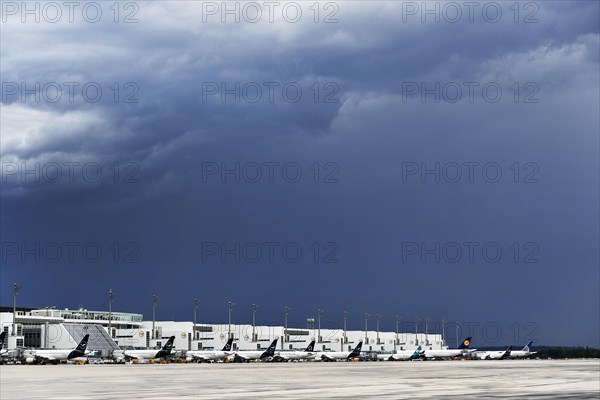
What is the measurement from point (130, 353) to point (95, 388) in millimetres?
104812

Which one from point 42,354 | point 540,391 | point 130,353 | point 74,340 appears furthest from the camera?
point 74,340

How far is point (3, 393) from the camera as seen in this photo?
5847cm

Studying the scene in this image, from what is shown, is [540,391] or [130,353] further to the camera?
[130,353]

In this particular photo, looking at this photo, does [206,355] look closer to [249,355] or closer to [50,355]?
[249,355]

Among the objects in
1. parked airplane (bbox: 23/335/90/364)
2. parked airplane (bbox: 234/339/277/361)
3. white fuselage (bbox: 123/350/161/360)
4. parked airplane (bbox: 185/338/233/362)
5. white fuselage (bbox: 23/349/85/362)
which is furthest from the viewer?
parked airplane (bbox: 234/339/277/361)

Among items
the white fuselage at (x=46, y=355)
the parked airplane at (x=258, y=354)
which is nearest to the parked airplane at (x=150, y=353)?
the white fuselage at (x=46, y=355)

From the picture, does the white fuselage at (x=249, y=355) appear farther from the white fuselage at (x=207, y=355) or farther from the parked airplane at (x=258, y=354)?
the white fuselage at (x=207, y=355)

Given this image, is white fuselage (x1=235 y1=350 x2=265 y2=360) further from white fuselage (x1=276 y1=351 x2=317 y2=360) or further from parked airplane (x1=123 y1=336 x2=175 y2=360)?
parked airplane (x1=123 y1=336 x2=175 y2=360)

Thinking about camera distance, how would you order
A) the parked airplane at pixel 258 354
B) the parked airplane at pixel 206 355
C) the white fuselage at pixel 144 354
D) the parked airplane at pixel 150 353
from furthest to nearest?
the parked airplane at pixel 258 354, the parked airplane at pixel 206 355, the white fuselage at pixel 144 354, the parked airplane at pixel 150 353

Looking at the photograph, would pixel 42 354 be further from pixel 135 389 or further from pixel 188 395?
pixel 188 395

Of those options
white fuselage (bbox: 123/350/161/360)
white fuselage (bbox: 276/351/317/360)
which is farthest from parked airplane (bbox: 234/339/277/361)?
white fuselage (bbox: 123/350/161/360)

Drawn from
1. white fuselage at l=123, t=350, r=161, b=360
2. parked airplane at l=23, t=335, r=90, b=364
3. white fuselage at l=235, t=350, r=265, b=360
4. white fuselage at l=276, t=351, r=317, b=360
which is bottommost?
white fuselage at l=276, t=351, r=317, b=360

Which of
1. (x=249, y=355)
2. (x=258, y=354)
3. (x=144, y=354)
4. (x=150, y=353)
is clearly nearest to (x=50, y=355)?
(x=144, y=354)

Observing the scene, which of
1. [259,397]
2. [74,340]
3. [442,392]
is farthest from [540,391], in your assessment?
[74,340]
